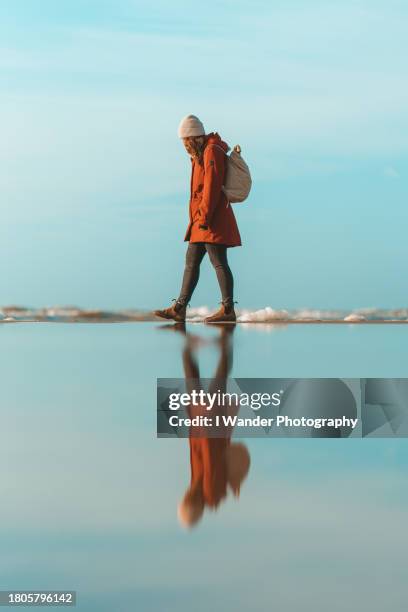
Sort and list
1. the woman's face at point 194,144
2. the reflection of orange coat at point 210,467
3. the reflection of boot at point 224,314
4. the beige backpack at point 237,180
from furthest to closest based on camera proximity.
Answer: the reflection of boot at point 224,314 → the beige backpack at point 237,180 → the woman's face at point 194,144 → the reflection of orange coat at point 210,467

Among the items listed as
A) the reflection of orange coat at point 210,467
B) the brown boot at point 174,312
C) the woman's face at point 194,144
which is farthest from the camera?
the brown boot at point 174,312

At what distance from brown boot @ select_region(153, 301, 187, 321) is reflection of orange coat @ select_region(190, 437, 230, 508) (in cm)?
669

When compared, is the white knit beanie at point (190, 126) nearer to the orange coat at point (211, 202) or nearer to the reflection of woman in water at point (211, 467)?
the orange coat at point (211, 202)

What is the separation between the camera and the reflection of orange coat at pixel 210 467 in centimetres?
418

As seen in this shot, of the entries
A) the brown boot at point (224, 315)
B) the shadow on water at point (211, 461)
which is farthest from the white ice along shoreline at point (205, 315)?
the shadow on water at point (211, 461)

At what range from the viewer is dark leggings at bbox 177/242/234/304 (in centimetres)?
1127

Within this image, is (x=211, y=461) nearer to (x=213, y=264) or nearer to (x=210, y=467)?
(x=210, y=467)

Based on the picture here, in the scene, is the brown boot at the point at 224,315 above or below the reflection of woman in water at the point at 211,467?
above

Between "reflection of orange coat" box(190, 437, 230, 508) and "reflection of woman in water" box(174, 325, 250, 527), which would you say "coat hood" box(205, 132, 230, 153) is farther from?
"reflection of orange coat" box(190, 437, 230, 508)

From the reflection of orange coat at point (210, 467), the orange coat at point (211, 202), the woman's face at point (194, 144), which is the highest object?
the woman's face at point (194, 144)

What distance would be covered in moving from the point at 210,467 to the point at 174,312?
7.33m

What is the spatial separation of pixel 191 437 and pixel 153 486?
969mm

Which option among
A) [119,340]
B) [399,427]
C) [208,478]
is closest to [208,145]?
[119,340]

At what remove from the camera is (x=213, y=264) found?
446 inches
